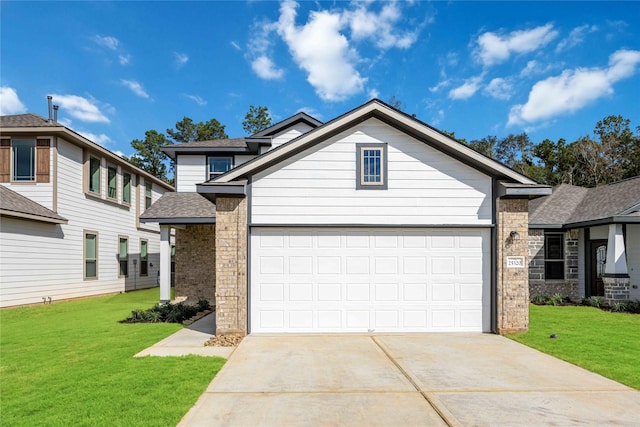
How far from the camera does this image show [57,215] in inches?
575

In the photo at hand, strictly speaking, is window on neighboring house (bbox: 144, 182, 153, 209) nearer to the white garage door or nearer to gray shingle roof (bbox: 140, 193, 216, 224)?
gray shingle roof (bbox: 140, 193, 216, 224)

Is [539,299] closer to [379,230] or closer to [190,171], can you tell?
[379,230]

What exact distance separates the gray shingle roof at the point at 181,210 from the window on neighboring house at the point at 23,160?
5.54 meters

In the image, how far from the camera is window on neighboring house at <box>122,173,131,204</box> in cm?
1988

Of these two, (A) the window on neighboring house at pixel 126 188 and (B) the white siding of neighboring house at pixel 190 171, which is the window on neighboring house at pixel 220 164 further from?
(A) the window on neighboring house at pixel 126 188

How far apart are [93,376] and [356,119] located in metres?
7.58

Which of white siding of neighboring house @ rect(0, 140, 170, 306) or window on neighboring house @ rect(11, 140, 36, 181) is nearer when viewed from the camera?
white siding of neighboring house @ rect(0, 140, 170, 306)

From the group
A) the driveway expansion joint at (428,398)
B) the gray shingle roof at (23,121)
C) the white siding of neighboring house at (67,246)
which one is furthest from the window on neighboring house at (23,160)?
the driveway expansion joint at (428,398)

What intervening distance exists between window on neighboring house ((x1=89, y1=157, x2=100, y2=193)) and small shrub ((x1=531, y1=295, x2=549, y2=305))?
66.1 feet

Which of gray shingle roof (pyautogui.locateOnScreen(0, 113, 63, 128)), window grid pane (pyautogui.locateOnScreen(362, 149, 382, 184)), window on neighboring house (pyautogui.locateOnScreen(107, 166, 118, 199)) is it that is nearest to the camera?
window grid pane (pyautogui.locateOnScreen(362, 149, 382, 184))

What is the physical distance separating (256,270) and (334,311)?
7.24 feet

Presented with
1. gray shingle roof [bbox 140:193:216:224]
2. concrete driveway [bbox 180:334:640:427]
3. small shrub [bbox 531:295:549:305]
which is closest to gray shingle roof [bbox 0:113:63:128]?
gray shingle roof [bbox 140:193:216:224]

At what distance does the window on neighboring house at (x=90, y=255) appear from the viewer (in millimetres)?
16472

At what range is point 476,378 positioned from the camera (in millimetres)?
5805
